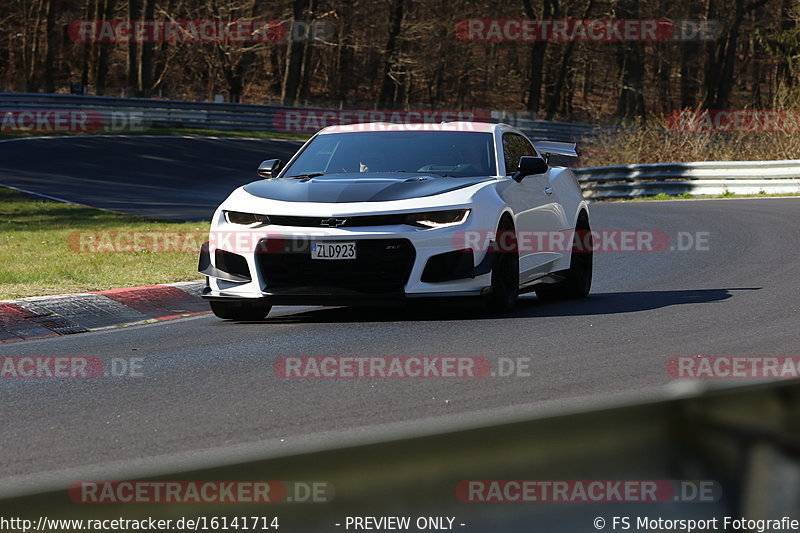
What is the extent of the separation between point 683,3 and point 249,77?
92.5 feet

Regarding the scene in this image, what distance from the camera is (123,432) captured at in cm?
530

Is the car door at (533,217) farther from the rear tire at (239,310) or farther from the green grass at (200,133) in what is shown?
the green grass at (200,133)

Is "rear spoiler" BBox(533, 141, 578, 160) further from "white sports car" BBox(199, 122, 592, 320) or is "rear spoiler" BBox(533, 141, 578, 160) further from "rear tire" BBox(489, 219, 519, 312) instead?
"rear tire" BBox(489, 219, 519, 312)

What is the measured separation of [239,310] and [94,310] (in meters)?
1.26

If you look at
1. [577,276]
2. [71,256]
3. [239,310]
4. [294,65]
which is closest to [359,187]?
[239,310]

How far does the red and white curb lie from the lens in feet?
29.3

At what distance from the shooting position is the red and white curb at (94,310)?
8938 millimetres

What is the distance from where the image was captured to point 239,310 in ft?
30.1

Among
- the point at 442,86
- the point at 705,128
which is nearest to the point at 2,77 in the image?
the point at 442,86

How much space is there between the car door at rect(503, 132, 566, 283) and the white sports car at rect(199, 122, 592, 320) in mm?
18

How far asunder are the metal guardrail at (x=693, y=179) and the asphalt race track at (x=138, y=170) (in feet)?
29.0

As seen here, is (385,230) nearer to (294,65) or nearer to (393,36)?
(294,65)

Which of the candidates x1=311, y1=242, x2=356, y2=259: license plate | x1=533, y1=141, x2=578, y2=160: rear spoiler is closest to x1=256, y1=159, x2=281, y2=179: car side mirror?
x1=311, y1=242, x2=356, y2=259: license plate

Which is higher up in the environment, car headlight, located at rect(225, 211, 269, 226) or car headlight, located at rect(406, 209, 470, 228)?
car headlight, located at rect(406, 209, 470, 228)
